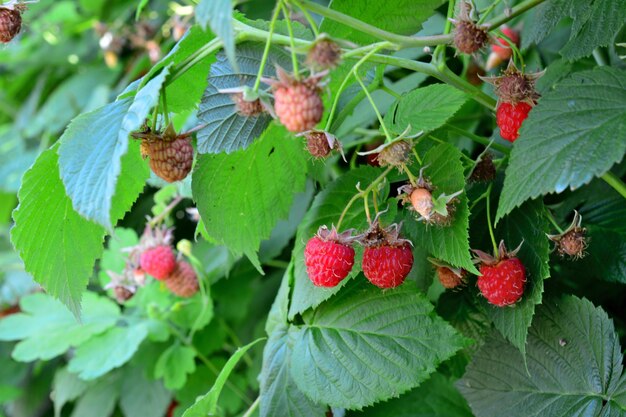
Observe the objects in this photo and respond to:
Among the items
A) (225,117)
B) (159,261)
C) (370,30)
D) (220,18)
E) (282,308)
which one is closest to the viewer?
(220,18)

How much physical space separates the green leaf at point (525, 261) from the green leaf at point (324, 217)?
170 mm

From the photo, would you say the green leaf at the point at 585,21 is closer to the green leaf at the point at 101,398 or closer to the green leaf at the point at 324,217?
the green leaf at the point at 324,217

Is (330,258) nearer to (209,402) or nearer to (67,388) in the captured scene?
(209,402)

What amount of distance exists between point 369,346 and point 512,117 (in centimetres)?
35

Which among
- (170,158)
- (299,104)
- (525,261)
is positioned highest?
(299,104)

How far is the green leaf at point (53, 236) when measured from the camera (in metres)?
0.86

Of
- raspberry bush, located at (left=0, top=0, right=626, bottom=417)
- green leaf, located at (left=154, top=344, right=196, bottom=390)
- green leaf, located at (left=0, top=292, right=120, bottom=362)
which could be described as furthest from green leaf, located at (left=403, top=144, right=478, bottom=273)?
green leaf, located at (left=0, top=292, right=120, bottom=362)

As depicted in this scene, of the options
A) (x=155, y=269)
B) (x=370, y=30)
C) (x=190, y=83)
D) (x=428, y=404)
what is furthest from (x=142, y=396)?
(x=370, y=30)

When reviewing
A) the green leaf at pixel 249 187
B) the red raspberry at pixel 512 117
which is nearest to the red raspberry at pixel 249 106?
the green leaf at pixel 249 187

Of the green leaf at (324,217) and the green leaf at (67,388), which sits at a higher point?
the green leaf at (324,217)

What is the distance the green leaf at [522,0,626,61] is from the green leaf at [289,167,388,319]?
293mm

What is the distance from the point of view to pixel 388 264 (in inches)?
33.1

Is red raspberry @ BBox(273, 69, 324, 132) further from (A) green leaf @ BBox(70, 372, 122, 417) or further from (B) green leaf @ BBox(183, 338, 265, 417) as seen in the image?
(A) green leaf @ BBox(70, 372, 122, 417)

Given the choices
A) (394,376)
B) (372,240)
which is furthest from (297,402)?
(372,240)
